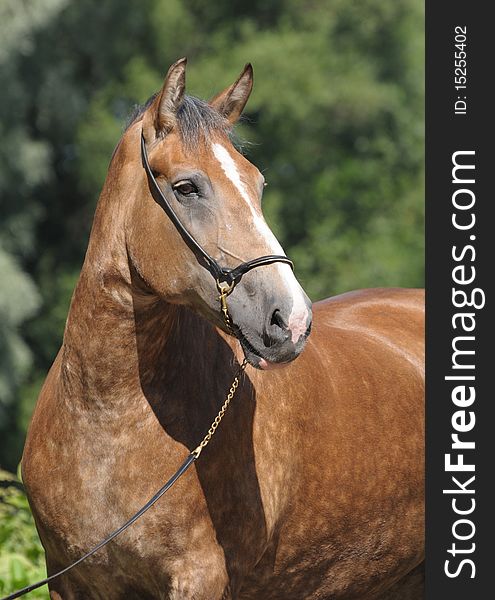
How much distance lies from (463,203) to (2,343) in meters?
14.0

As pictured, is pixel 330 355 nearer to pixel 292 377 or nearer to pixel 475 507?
pixel 292 377

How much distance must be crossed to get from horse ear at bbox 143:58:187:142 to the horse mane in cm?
3

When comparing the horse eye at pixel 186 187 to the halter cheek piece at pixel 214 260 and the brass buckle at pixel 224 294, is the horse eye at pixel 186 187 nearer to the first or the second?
the halter cheek piece at pixel 214 260

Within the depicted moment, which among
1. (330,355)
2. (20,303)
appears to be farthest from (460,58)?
(20,303)

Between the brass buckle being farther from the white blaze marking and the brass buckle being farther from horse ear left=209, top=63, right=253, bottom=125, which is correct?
→ horse ear left=209, top=63, right=253, bottom=125

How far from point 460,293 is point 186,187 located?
1.36 meters

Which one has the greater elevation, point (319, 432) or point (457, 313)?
point (457, 313)

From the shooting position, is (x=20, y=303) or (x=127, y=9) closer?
(x=20, y=303)

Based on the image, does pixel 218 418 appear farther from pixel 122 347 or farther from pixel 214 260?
pixel 214 260

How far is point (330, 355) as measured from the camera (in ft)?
15.0

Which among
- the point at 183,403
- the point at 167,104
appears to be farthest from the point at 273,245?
the point at 183,403

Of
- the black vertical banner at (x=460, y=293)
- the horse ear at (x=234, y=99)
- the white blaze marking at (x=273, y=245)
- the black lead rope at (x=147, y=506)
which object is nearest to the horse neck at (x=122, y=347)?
the black lead rope at (x=147, y=506)

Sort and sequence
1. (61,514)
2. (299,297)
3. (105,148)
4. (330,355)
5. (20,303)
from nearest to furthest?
(299,297) → (61,514) → (330,355) → (20,303) → (105,148)

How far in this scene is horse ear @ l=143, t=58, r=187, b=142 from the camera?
3500 millimetres
